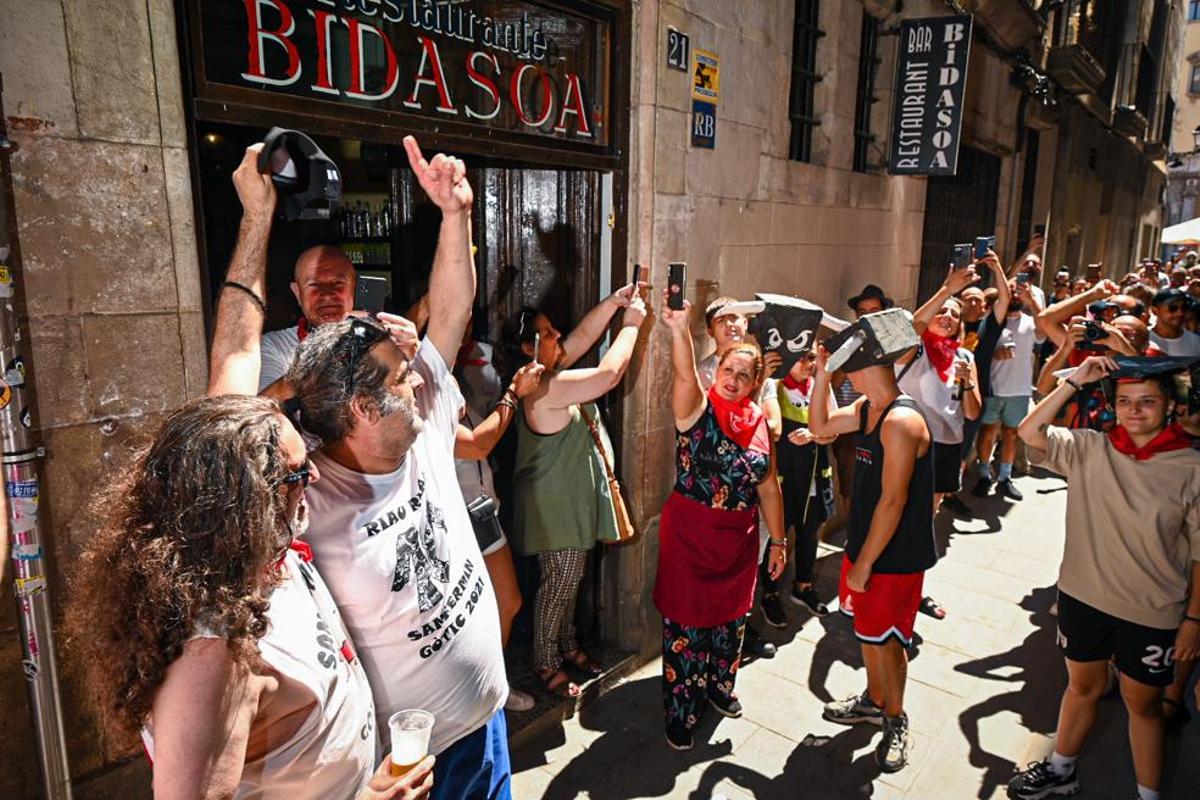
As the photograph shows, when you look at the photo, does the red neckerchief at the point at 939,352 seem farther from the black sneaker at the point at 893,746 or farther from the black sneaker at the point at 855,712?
the black sneaker at the point at 893,746

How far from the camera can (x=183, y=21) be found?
95.6 inches

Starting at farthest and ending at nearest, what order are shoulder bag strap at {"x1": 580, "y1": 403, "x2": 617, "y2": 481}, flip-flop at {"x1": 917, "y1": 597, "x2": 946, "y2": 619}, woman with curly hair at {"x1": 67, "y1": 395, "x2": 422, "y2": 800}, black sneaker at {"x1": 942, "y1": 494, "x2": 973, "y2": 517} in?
black sneaker at {"x1": 942, "y1": 494, "x2": 973, "y2": 517}
flip-flop at {"x1": 917, "y1": 597, "x2": 946, "y2": 619}
shoulder bag strap at {"x1": 580, "y1": 403, "x2": 617, "y2": 481}
woman with curly hair at {"x1": 67, "y1": 395, "x2": 422, "y2": 800}

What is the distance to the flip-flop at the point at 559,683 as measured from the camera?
167 inches

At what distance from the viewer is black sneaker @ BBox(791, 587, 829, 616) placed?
5438 mm

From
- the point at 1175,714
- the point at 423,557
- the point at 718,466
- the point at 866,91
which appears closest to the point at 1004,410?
the point at 866,91

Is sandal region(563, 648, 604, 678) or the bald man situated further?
sandal region(563, 648, 604, 678)

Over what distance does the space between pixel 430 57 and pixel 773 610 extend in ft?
13.2

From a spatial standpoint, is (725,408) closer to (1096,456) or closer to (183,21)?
(1096,456)

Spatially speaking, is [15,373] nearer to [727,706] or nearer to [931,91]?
[727,706]

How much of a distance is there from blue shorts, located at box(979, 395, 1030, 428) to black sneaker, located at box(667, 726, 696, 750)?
209 inches

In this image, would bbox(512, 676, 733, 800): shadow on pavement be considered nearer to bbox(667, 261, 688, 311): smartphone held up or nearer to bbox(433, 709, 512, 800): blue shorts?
bbox(433, 709, 512, 800): blue shorts

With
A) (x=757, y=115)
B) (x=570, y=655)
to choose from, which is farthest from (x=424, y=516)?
(x=757, y=115)

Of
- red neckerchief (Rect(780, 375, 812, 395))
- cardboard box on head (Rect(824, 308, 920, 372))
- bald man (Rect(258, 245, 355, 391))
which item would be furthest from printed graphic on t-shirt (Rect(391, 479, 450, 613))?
red neckerchief (Rect(780, 375, 812, 395))

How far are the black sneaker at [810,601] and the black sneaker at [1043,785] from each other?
1.92 m
